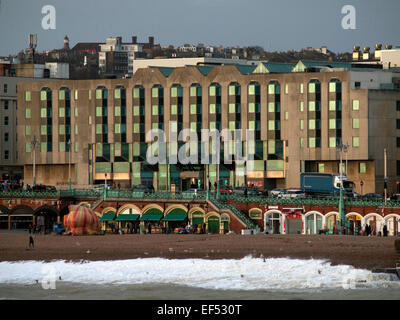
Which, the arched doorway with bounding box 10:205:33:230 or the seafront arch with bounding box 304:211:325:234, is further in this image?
the arched doorway with bounding box 10:205:33:230

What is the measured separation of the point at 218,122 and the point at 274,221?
46112mm

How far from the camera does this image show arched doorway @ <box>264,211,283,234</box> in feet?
443

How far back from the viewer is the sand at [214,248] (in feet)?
289

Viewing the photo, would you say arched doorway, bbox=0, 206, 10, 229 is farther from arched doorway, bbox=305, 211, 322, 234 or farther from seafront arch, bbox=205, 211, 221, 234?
arched doorway, bbox=305, 211, 322, 234

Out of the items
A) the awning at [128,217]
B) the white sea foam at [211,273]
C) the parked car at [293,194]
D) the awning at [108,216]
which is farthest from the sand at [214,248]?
the awning at [108,216]

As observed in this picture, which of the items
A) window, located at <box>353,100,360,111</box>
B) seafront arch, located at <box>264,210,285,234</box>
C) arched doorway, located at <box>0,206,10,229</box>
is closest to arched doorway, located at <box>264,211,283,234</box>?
seafront arch, located at <box>264,210,285,234</box>

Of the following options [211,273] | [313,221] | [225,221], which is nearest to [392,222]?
[313,221]

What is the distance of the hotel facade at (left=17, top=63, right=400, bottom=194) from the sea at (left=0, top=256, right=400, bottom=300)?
7741 cm

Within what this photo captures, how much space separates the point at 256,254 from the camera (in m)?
91.1

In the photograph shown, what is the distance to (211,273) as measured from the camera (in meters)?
85.8

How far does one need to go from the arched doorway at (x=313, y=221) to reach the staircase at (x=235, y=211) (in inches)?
244
